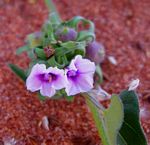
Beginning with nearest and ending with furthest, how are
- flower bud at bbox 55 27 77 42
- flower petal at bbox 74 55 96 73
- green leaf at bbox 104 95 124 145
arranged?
1. green leaf at bbox 104 95 124 145
2. flower petal at bbox 74 55 96 73
3. flower bud at bbox 55 27 77 42

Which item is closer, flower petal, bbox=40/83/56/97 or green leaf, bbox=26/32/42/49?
flower petal, bbox=40/83/56/97

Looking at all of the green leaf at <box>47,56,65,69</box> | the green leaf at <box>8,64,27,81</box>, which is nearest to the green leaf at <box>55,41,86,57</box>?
the green leaf at <box>47,56,65,69</box>

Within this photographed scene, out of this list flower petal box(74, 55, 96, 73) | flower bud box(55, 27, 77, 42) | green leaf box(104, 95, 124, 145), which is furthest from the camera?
flower bud box(55, 27, 77, 42)

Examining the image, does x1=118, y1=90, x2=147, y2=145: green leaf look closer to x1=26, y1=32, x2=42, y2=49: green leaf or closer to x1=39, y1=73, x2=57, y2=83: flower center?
x1=39, y1=73, x2=57, y2=83: flower center

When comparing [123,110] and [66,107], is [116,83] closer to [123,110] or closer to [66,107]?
[66,107]

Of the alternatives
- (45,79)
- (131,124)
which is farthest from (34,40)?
(131,124)

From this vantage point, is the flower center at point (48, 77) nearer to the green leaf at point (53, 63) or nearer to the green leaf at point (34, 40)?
the green leaf at point (53, 63)

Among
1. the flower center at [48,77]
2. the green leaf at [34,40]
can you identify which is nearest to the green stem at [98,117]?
the flower center at [48,77]

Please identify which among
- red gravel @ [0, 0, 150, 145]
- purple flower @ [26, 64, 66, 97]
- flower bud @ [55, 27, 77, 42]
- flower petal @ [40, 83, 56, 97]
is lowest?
red gravel @ [0, 0, 150, 145]
